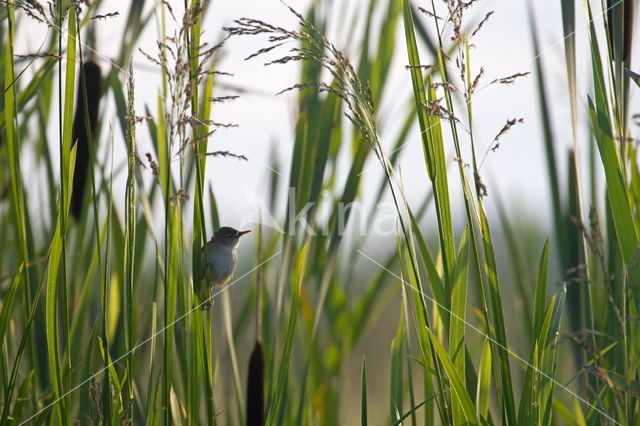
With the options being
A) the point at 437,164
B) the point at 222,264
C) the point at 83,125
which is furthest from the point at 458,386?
the point at 83,125

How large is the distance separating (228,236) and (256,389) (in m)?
0.53

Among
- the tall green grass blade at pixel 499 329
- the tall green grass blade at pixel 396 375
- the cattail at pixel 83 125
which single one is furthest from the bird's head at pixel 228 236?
the tall green grass blade at pixel 499 329

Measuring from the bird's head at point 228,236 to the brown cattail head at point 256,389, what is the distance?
455mm

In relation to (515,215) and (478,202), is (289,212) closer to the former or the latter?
(478,202)

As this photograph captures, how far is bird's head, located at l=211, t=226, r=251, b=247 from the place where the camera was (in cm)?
161

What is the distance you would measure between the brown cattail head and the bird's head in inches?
17.9

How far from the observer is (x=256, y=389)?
1.18 metres

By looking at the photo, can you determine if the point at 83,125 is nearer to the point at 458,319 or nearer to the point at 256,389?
the point at 256,389

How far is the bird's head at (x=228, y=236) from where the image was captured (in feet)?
5.27

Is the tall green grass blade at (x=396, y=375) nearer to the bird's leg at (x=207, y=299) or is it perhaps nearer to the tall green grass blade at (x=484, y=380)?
the tall green grass blade at (x=484, y=380)

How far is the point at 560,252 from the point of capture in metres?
1.24

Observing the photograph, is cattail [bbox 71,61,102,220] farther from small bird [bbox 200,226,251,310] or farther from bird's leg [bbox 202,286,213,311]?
bird's leg [bbox 202,286,213,311]

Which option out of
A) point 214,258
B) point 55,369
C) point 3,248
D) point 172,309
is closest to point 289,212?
point 214,258

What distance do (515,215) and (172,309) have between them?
118 centimetres
